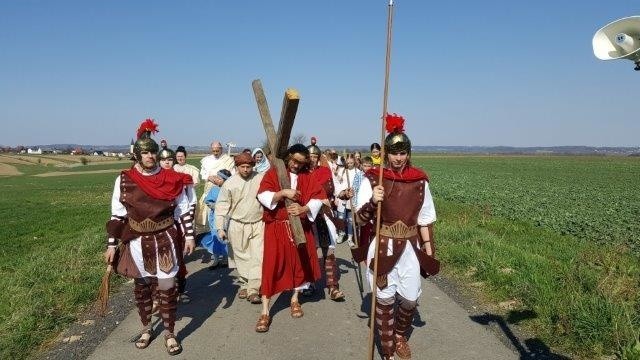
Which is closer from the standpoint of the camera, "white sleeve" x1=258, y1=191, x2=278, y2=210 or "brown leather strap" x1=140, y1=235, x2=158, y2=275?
"brown leather strap" x1=140, y1=235, x2=158, y2=275

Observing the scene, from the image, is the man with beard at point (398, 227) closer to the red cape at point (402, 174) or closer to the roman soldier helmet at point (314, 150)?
the red cape at point (402, 174)

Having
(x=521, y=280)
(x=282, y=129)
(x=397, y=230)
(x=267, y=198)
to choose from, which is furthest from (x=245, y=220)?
(x=521, y=280)

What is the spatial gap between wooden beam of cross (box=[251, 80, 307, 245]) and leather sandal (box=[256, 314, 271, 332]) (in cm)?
111

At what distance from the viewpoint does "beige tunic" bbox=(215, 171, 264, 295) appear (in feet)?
19.8

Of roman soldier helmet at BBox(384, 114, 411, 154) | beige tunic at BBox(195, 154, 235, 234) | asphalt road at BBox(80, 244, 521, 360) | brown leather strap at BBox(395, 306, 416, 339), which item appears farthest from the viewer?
beige tunic at BBox(195, 154, 235, 234)

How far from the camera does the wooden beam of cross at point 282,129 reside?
3852 mm

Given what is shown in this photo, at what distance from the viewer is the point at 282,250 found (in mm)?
5457

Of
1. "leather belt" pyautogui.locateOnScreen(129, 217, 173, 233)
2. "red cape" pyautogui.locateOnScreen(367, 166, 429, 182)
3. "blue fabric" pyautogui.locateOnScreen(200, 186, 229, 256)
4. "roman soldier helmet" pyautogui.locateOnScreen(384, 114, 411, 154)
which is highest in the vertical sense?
"roman soldier helmet" pyautogui.locateOnScreen(384, 114, 411, 154)

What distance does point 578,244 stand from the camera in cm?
982

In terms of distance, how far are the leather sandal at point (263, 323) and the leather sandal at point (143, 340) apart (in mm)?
1120

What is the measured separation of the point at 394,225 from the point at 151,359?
8.65ft

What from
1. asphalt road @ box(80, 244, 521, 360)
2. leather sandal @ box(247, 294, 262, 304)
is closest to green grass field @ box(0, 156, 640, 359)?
asphalt road @ box(80, 244, 521, 360)

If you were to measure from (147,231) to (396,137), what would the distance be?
2620 millimetres

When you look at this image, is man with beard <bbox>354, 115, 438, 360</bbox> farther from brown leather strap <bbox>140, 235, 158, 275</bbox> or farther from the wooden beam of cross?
brown leather strap <bbox>140, 235, 158, 275</bbox>
